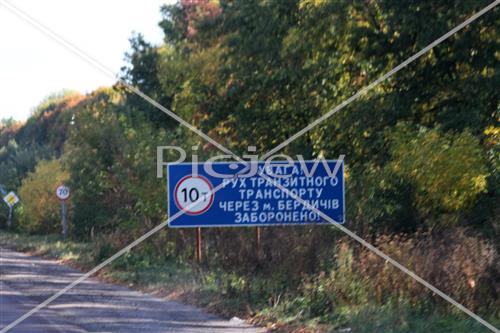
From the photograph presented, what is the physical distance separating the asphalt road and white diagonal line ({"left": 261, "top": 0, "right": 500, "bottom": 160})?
549 centimetres

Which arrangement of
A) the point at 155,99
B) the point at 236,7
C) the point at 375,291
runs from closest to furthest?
1. the point at 375,291
2. the point at 236,7
3. the point at 155,99

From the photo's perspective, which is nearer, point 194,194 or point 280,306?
point 280,306

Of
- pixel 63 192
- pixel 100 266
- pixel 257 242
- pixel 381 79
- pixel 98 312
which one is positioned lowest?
pixel 98 312

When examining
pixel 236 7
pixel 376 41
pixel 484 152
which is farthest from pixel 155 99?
pixel 484 152

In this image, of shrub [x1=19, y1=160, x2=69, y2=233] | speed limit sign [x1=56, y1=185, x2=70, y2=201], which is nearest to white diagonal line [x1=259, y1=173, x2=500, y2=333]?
speed limit sign [x1=56, y1=185, x2=70, y2=201]

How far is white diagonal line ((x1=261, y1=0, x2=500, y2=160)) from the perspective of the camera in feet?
52.5

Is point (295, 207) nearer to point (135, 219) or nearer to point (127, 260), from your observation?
point (127, 260)

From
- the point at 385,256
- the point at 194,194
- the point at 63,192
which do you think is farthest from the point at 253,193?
the point at 63,192

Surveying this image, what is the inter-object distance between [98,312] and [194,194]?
373 cm

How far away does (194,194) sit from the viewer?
55.2 feet

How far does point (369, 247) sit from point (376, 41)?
209 inches

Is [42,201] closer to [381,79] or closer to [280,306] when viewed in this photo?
[381,79]

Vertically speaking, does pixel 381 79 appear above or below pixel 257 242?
above

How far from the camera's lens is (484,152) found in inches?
618
